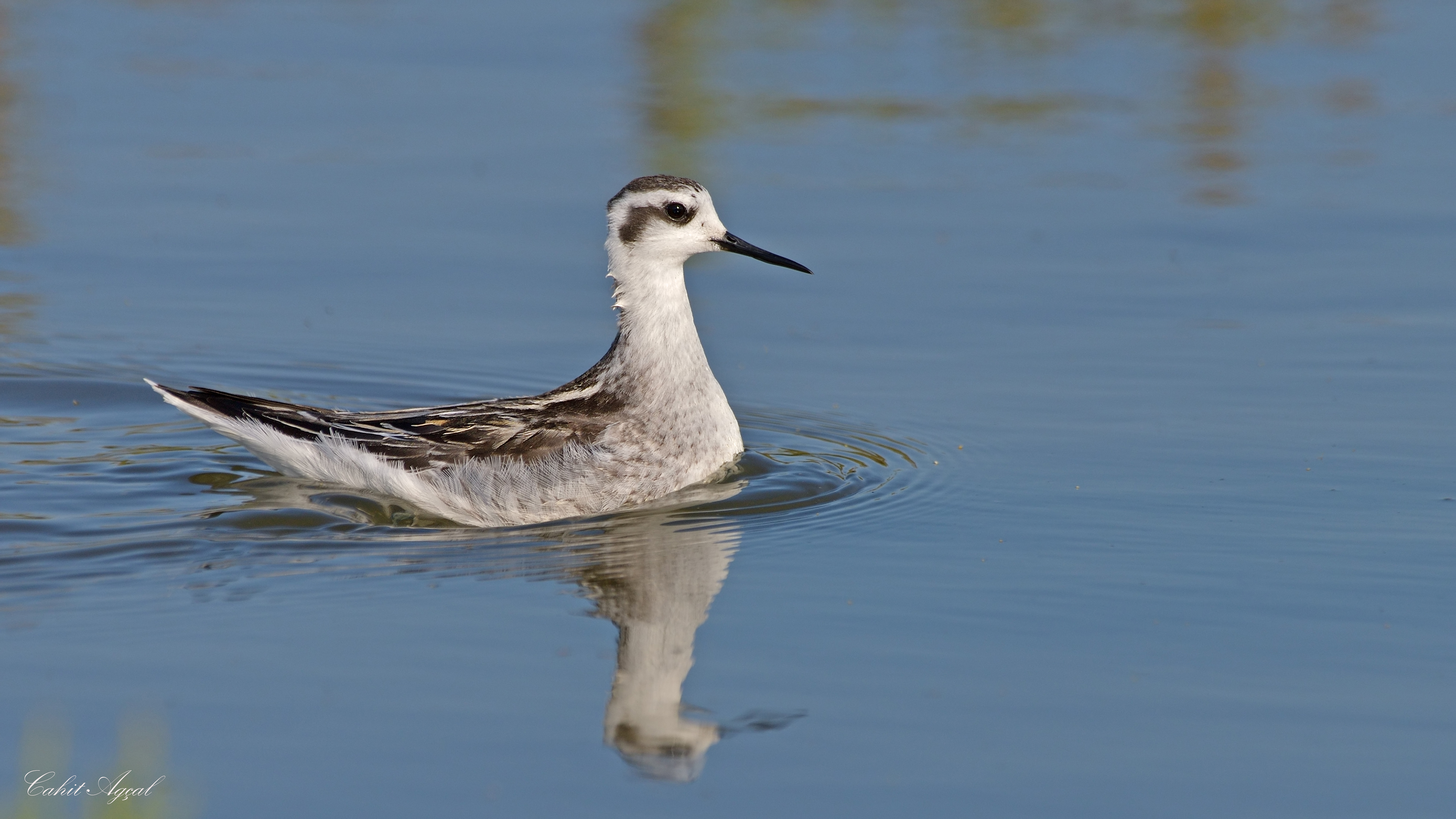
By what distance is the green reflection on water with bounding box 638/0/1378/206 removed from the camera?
16.5m

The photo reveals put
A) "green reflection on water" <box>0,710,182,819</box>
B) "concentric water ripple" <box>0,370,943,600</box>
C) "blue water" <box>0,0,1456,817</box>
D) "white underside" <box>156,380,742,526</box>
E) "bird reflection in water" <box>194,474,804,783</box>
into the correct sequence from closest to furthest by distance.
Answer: "green reflection on water" <box>0,710,182,819</box> → "blue water" <box>0,0,1456,817</box> → "bird reflection in water" <box>194,474,804,783</box> → "concentric water ripple" <box>0,370,943,600</box> → "white underside" <box>156,380,742,526</box>

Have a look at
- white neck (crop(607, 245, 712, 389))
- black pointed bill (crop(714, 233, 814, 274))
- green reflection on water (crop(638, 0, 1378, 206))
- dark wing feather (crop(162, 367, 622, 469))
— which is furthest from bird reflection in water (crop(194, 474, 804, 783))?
green reflection on water (crop(638, 0, 1378, 206))

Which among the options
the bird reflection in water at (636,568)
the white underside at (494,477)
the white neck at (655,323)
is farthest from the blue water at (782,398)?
the white neck at (655,323)

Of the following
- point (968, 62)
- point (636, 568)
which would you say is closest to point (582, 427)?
point (636, 568)

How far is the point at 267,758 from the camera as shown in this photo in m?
6.15

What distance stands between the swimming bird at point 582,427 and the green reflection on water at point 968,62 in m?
4.56

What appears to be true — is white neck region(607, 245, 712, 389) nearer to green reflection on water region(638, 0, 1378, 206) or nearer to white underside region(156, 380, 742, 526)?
white underside region(156, 380, 742, 526)

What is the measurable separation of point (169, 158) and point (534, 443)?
704 cm

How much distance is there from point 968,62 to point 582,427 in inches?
402

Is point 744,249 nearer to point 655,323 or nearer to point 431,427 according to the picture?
point 655,323

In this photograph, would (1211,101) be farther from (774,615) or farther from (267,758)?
(267,758)

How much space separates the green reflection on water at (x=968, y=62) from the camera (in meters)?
16.5

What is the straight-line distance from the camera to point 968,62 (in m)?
18.8

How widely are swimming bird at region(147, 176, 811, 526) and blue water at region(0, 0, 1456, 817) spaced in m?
0.24
